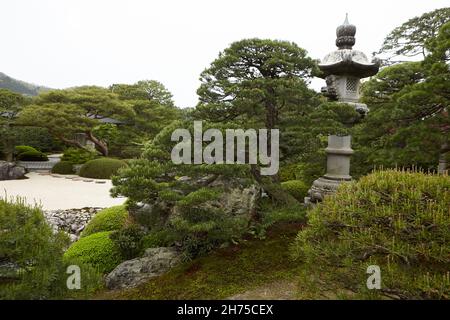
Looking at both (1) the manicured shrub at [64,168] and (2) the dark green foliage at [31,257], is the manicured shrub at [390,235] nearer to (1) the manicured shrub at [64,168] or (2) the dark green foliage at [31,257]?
(2) the dark green foliage at [31,257]

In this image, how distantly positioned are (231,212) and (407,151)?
12.9ft

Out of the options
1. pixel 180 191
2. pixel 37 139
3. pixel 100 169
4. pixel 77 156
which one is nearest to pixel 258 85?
pixel 180 191

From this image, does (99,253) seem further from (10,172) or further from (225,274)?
(10,172)

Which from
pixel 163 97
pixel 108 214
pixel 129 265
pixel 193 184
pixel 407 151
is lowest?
pixel 129 265

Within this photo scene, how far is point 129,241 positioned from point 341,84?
525 cm

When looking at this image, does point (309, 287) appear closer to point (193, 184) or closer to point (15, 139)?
point (193, 184)

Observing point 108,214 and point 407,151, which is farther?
point 108,214

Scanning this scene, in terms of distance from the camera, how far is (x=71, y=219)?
8.36m

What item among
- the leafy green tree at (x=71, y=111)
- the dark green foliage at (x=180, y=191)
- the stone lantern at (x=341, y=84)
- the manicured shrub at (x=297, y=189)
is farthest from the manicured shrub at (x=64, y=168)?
the stone lantern at (x=341, y=84)

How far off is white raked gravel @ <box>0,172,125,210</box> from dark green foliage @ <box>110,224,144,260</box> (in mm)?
4693

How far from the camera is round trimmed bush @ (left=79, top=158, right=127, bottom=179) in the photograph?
14859 millimetres

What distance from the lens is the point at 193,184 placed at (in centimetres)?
480
